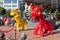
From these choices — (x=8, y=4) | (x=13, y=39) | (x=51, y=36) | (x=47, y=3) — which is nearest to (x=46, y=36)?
(x=51, y=36)

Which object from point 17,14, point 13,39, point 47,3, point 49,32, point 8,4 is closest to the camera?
point 13,39

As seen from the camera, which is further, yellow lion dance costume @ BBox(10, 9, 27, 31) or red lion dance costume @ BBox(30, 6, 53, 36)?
yellow lion dance costume @ BBox(10, 9, 27, 31)

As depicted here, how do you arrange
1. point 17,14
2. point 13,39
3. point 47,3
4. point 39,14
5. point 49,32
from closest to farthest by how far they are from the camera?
point 13,39
point 39,14
point 49,32
point 17,14
point 47,3

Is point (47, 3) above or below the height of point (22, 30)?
above

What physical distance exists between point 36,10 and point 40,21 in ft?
2.11

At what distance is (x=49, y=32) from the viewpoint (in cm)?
816

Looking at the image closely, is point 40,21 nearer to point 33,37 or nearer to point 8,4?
point 33,37

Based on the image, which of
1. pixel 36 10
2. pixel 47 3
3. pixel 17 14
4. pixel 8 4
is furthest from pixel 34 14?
pixel 8 4

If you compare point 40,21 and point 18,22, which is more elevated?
point 40,21

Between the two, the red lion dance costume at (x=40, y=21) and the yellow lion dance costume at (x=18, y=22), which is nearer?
the red lion dance costume at (x=40, y=21)

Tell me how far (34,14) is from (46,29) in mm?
895

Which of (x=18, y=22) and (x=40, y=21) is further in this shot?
(x=18, y=22)

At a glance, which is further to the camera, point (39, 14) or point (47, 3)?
point (47, 3)

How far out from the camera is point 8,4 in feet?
96.0
